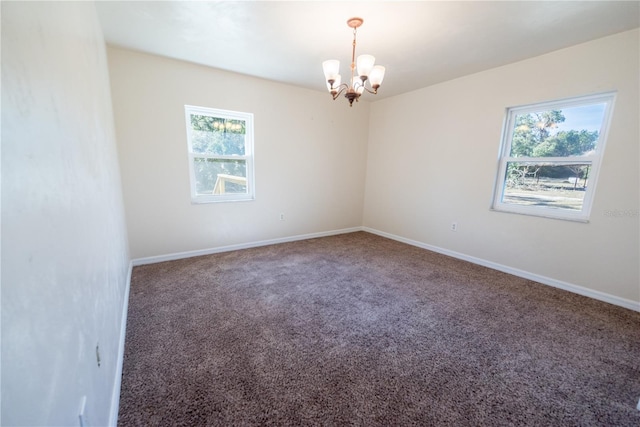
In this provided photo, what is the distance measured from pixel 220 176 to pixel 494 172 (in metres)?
3.64

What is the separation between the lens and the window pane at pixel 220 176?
3504 mm

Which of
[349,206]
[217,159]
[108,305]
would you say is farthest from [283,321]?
[349,206]

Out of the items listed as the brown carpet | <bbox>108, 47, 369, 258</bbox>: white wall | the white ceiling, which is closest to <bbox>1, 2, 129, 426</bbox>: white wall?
the brown carpet

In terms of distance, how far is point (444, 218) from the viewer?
3.87 metres

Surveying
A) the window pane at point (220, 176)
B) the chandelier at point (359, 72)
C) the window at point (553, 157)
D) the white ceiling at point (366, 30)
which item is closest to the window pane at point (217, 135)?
the window pane at point (220, 176)

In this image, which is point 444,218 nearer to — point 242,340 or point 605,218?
point 605,218

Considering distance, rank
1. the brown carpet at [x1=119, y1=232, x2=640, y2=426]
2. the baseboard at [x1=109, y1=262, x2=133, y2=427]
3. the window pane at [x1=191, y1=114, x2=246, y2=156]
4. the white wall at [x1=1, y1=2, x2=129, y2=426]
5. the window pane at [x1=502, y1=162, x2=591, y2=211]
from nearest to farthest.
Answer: the white wall at [x1=1, y1=2, x2=129, y2=426]
the baseboard at [x1=109, y1=262, x2=133, y2=427]
the brown carpet at [x1=119, y1=232, x2=640, y2=426]
the window pane at [x1=502, y1=162, x2=591, y2=211]
the window pane at [x1=191, y1=114, x2=246, y2=156]

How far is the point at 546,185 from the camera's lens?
2.96m

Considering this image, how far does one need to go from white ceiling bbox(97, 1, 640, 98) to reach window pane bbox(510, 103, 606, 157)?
25.7 inches

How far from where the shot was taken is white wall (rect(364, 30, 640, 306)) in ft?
7.89

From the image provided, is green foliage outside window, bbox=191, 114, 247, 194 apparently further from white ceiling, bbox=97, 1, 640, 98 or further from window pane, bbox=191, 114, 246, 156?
white ceiling, bbox=97, 1, 640, 98

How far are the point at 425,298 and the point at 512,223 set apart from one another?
1.61 meters

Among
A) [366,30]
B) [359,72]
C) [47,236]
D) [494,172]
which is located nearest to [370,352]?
[47,236]

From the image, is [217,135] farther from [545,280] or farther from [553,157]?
[545,280]
